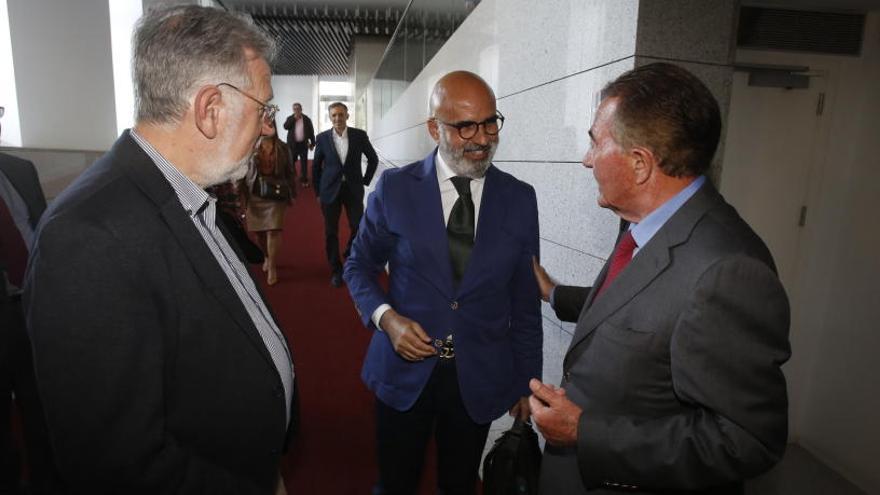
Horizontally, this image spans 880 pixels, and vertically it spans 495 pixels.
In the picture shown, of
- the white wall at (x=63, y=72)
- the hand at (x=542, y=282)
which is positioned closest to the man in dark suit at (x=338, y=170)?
the white wall at (x=63, y=72)

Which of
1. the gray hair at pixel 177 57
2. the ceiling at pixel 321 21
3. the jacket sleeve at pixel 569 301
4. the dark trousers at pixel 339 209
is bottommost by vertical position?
the dark trousers at pixel 339 209

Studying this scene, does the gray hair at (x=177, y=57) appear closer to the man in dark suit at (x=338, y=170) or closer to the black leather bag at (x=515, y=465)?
the black leather bag at (x=515, y=465)

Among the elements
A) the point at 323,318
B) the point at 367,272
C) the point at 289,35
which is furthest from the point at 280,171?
the point at 289,35

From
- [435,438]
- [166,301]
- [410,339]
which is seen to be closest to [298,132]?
[435,438]

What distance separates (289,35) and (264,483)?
1370cm

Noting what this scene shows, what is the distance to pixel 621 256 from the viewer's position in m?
1.15

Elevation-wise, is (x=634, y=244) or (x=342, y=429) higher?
(x=634, y=244)

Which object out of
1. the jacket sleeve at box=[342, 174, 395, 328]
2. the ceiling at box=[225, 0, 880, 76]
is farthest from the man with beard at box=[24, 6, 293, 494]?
the ceiling at box=[225, 0, 880, 76]

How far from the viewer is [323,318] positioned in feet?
14.6

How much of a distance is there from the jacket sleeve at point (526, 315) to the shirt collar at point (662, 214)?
0.54 metres

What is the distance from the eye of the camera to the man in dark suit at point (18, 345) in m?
1.79

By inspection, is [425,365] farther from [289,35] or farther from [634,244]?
[289,35]

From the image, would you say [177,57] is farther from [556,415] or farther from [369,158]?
[369,158]

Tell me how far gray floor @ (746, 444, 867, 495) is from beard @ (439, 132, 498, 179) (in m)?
2.37
